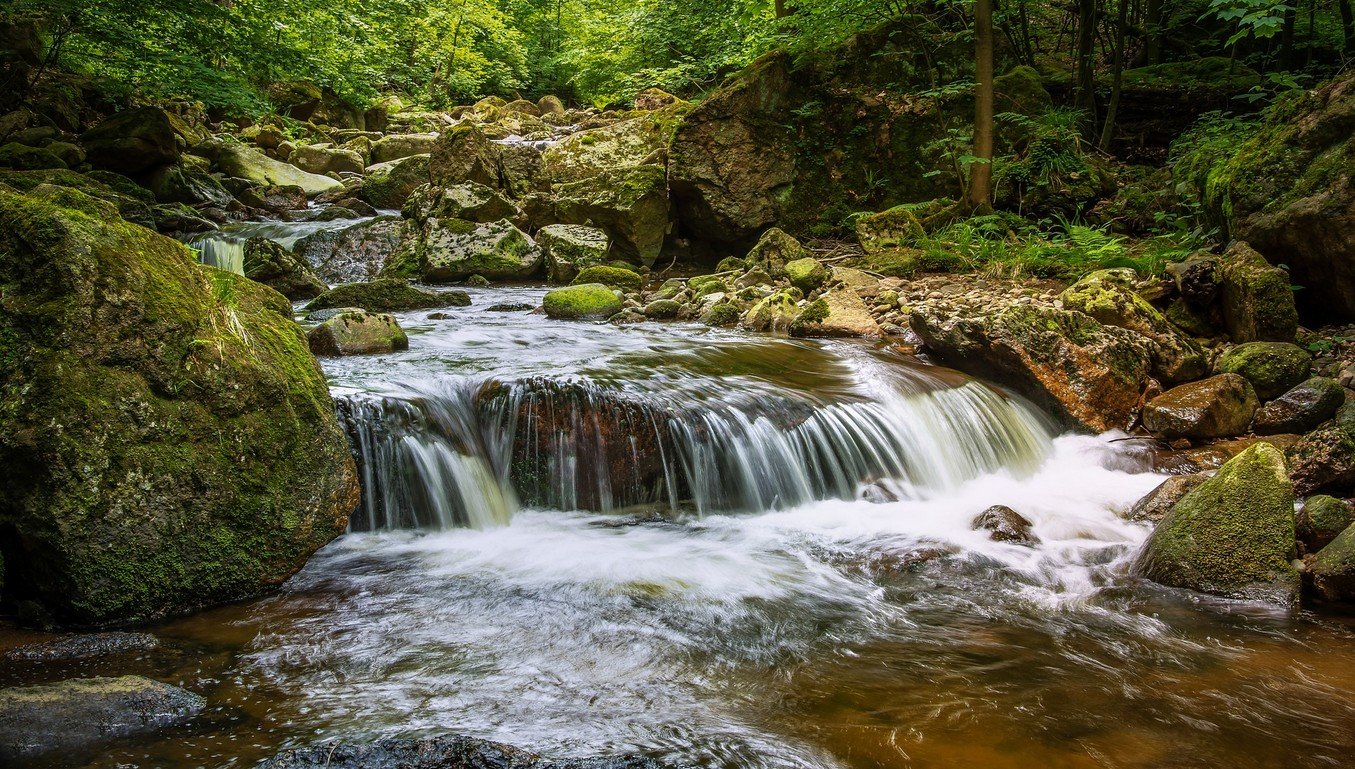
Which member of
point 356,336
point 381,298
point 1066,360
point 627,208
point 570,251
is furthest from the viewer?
point 627,208

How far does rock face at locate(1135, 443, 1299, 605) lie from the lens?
382 centimetres

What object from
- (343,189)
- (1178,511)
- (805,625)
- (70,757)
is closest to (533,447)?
(805,625)

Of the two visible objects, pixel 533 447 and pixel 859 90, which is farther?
pixel 859 90

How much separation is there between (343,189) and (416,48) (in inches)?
680

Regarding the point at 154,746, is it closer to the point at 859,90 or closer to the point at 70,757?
the point at 70,757

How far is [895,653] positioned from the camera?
340cm

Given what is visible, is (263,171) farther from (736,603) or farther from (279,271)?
(736,603)

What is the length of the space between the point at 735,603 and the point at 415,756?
2067 mm

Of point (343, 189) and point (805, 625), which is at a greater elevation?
point (343, 189)

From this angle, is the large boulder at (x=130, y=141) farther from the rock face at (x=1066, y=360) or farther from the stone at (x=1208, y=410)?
the stone at (x=1208, y=410)

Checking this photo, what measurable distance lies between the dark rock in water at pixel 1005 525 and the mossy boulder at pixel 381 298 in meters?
7.82

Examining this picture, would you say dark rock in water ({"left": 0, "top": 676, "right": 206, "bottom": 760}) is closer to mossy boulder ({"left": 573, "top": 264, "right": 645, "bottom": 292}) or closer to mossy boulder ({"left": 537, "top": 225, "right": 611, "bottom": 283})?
mossy boulder ({"left": 573, "top": 264, "right": 645, "bottom": 292})

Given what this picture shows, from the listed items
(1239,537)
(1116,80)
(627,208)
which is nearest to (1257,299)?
(1239,537)

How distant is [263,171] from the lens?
17594mm
